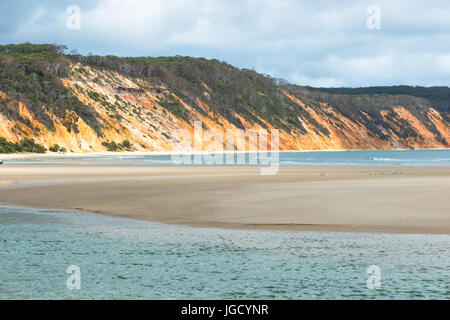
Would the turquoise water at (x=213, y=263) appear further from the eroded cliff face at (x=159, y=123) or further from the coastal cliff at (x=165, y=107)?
the eroded cliff face at (x=159, y=123)

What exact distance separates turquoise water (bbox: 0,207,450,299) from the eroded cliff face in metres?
72.8

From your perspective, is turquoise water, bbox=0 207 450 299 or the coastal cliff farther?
the coastal cliff

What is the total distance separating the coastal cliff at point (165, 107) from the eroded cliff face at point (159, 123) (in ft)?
0.75

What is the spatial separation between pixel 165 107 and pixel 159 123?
9389 mm

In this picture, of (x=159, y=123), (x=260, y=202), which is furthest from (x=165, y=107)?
(x=260, y=202)

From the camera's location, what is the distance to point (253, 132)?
133625mm

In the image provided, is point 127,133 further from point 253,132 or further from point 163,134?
point 253,132

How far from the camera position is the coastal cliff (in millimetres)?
90125

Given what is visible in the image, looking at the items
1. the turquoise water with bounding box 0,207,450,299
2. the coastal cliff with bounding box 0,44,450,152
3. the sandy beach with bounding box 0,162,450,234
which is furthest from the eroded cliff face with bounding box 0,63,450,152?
the turquoise water with bounding box 0,207,450,299

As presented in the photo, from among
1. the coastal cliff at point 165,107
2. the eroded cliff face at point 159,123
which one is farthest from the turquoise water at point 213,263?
the eroded cliff face at point 159,123

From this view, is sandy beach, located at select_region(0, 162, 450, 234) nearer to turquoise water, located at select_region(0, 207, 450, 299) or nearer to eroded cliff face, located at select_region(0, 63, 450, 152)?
turquoise water, located at select_region(0, 207, 450, 299)
